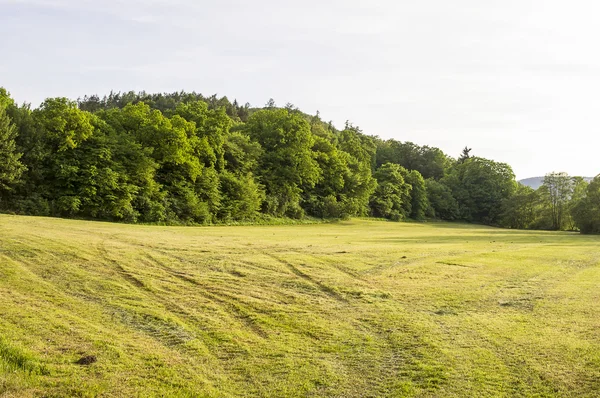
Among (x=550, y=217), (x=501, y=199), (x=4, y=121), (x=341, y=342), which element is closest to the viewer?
(x=341, y=342)

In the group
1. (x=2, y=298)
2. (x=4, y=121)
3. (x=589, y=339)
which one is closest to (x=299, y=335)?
(x=589, y=339)

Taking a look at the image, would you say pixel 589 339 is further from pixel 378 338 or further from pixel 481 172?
pixel 481 172

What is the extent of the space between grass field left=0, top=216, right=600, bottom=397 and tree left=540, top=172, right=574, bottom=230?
206 feet

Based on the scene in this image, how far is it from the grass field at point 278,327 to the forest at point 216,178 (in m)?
19.8

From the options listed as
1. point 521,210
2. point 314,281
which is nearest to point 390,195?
point 521,210

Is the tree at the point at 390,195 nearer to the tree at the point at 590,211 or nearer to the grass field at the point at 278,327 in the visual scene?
the tree at the point at 590,211

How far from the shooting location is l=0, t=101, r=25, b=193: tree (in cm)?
3388

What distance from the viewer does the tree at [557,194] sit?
2862 inches

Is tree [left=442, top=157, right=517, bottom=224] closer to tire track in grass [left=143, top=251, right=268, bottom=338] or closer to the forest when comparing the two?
the forest

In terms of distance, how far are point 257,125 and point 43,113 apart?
30.6m

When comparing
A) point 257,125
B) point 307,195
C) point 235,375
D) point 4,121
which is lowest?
point 235,375

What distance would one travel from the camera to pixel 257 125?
64.3 meters

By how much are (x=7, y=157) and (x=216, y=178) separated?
2072 centimetres

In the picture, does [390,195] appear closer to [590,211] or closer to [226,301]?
[590,211]
